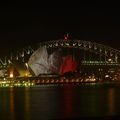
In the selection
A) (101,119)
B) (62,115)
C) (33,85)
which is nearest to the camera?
(101,119)

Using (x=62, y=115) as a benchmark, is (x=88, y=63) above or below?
above

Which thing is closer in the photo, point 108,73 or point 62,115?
point 62,115

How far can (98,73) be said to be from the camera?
15538 centimetres

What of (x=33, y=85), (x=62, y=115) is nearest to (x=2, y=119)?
(x=62, y=115)

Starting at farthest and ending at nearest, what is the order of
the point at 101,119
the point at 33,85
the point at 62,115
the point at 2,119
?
the point at 33,85 → the point at 62,115 → the point at 2,119 → the point at 101,119

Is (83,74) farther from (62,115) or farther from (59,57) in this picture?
(62,115)

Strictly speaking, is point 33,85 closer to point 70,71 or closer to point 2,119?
point 70,71

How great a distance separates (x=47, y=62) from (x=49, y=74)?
379 centimetres

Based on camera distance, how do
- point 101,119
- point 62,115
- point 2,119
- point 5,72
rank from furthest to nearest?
point 5,72, point 62,115, point 2,119, point 101,119

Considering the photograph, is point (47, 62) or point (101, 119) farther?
point (47, 62)

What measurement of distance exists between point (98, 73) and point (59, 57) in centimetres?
1285

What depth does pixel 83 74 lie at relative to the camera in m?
158

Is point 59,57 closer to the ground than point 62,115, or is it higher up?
higher up

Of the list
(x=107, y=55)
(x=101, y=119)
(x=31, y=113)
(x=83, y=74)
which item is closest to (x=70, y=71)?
(x=83, y=74)
